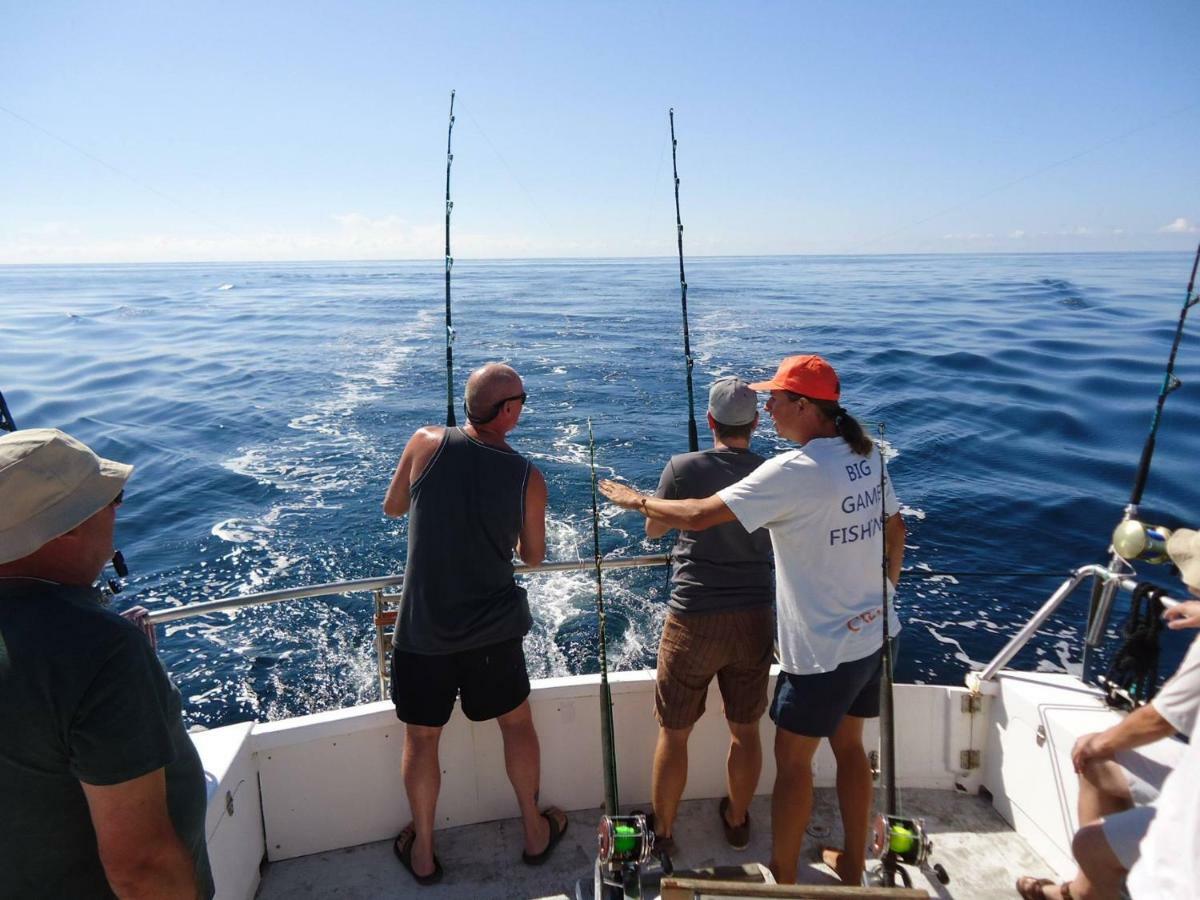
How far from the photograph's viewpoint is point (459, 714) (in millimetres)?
2250

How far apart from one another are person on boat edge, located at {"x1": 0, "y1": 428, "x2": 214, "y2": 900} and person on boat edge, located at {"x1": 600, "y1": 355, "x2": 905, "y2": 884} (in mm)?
1109

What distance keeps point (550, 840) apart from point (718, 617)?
0.91 metres

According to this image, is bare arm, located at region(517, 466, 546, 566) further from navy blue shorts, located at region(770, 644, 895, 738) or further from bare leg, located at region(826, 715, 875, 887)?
bare leg, located at region(826, 715, 875, 887)

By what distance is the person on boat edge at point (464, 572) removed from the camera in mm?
1838

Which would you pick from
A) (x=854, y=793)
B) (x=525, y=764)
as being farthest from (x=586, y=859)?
(x=854, y=793)

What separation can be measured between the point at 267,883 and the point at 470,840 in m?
0.58

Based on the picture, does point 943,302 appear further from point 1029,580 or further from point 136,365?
point 136,365

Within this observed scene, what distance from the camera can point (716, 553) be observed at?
1958 millimetres

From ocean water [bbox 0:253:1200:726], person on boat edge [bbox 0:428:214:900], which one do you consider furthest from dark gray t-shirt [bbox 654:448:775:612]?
person on boat edge [bbox 0:428:214:900]

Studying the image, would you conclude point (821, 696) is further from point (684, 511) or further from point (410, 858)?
point (410, 858)

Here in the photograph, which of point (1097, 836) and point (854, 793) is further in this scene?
point (854, 793)

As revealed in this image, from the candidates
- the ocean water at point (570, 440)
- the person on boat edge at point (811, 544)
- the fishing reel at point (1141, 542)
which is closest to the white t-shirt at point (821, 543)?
the person on boat edge at point (811, 544)

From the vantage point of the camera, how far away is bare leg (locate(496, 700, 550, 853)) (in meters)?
2.09

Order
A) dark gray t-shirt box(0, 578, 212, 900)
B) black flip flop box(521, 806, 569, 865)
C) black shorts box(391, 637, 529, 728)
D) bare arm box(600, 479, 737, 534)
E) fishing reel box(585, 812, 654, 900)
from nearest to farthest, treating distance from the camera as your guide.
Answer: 1. dark gray t-shirt box(0, 578, 212, 900)
2. fishing reel box(585, 812, 654, 900)
3. bare arm box(600, 479, 737, 534)
4. black shorts box(391, 637, 529, 728)
5. black flip flop box(521, 806, 569, 865)
